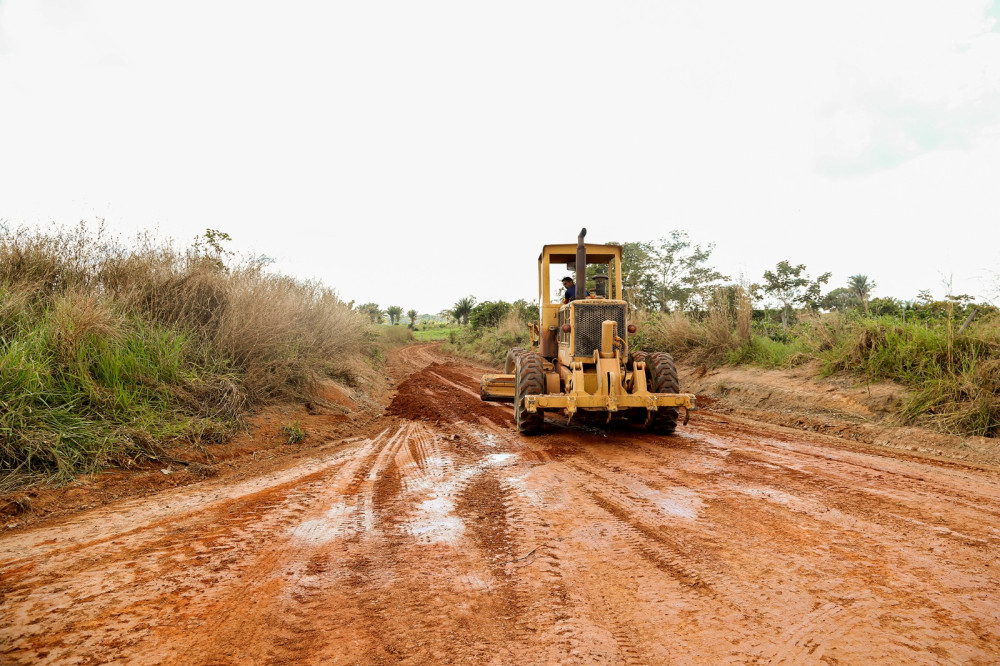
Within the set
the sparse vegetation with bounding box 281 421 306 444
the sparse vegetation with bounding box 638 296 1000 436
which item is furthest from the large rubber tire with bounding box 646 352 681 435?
the sparse vegetation with bounding box 281 421 306 444

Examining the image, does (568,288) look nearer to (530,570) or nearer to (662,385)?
(662,385)

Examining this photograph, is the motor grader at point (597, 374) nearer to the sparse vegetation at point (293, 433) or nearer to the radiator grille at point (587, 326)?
the radiator grille at point (587, 326)

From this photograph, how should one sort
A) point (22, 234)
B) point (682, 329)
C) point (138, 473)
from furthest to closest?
1. point (682, 329)
2. point (22, 234)
3. point (138, 473)

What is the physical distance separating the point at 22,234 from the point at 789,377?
11.7 metres

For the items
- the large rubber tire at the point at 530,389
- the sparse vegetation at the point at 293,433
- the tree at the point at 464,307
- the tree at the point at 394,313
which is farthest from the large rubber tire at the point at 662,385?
the tree at the point at 394,313

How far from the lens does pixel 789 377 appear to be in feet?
28.2

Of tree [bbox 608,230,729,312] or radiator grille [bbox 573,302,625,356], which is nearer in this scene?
radiator grille [bbox 573,302,625,356]

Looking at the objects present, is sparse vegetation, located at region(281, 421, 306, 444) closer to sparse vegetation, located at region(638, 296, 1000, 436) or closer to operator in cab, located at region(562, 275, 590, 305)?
operator in cab, located at region(562, 275, 590, 305)

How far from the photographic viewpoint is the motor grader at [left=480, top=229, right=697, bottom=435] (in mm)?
6102

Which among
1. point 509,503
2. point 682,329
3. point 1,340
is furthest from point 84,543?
point 682,329

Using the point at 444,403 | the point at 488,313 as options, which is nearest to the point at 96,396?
the point at 444,403

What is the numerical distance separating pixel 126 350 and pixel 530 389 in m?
4.92

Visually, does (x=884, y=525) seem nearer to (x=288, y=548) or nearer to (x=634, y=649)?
(x=634, y=649)

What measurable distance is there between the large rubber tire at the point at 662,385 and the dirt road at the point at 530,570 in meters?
1.73
